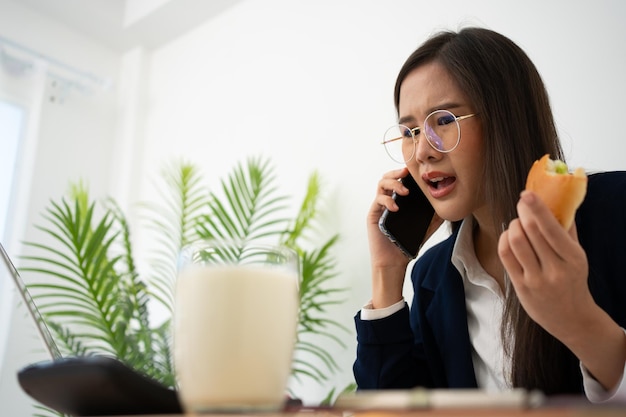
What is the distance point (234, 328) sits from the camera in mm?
444

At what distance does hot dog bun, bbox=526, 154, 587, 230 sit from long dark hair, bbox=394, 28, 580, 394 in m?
0.40

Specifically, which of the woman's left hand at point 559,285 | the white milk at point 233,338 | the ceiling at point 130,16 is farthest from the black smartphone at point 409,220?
the ceiling at point 130,16

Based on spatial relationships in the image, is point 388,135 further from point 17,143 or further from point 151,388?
point 17,143

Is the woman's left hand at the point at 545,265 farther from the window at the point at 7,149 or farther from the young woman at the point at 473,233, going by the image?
the window at the point at 7,149

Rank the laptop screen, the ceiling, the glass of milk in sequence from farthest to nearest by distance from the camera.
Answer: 1. the ceiling
2. the laptop screen
3. the glass of milk

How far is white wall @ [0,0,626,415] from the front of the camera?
1.64 m

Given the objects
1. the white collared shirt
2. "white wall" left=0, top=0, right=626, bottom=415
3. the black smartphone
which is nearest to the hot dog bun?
the white collared shirt

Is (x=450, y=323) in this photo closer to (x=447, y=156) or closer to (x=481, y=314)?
(x=481, y=314)

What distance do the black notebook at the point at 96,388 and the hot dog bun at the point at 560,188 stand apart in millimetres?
417

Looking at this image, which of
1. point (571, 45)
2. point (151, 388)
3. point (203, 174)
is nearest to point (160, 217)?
point (203, 174)

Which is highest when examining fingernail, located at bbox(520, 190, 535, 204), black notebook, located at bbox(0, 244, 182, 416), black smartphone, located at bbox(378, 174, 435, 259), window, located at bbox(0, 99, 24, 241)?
window, located at bbox(0, 99, 24, 241)

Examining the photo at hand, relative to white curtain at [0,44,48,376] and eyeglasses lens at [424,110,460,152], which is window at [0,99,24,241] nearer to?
white curtain at [0,44,48,376]

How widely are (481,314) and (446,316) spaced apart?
0.07m

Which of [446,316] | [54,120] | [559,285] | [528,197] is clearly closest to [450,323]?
[446,316]
